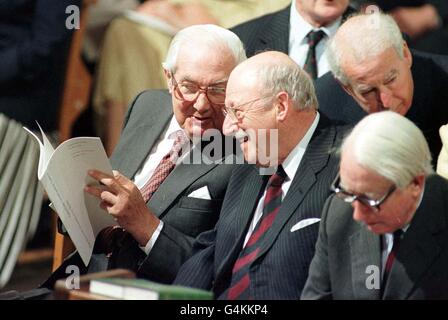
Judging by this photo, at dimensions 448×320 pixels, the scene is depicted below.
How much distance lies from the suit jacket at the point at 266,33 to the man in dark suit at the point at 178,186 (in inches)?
20.1

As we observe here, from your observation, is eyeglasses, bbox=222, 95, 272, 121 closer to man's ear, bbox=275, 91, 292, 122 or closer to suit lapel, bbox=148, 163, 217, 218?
man's ear, bbox=275, 91, 292, 122

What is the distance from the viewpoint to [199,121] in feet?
14.6

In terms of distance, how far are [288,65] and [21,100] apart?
205cm

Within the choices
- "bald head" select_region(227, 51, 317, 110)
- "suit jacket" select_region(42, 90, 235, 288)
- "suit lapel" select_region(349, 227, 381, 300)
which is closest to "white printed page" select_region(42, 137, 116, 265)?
"suit jacket" select_region(42, 90, 235, 288)

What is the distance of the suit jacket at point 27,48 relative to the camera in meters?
5.65

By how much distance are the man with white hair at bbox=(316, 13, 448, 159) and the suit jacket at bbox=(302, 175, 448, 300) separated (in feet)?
2.15

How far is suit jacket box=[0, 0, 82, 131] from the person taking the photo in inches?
222

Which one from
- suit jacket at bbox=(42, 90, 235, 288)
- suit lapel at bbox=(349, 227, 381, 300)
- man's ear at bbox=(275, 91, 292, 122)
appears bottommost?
suit jacket at bbox=(42, 90, 235, 288)

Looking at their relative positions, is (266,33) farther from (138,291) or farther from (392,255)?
(138,291)

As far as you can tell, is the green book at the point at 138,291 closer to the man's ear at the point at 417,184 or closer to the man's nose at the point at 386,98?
the man's ear at the point at 417,184

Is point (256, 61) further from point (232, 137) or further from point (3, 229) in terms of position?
point (3, 229)

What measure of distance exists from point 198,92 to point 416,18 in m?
1.60

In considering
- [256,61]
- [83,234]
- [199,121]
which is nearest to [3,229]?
[83,234]
